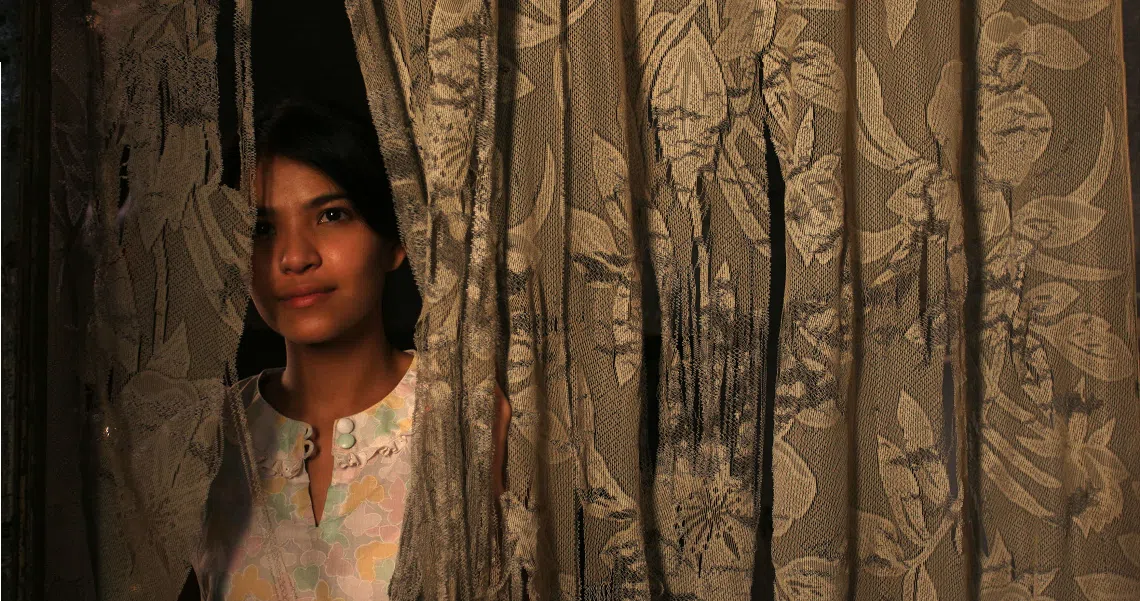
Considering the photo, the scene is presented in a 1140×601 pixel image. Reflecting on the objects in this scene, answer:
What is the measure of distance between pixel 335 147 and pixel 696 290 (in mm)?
440

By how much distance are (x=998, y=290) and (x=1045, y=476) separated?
0.75ft

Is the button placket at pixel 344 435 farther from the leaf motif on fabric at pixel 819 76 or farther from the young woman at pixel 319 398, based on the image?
the leaf motif on fabric at pixel 819 76

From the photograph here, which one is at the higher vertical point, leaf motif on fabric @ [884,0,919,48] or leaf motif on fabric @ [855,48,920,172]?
leaf motif on fabric @ [884,0,919,48]

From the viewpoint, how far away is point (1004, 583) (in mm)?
1091

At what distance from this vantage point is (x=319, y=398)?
1003 millimetres

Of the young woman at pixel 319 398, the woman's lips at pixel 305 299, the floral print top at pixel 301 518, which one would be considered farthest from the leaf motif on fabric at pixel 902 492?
the woman's lips at pixel 305 299

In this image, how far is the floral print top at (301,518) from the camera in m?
0.98

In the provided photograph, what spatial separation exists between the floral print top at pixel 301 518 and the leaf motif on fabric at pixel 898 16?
29.8 inches

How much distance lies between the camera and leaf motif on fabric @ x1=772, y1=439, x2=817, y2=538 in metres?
1.03

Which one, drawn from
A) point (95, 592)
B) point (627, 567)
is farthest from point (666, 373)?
point (95, 592)

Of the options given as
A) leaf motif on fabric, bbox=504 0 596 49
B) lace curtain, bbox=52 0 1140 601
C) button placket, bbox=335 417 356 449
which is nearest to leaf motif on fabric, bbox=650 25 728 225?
lace curtain, bbox=52 0 1140 601

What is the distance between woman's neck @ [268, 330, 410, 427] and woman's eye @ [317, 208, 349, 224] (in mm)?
135

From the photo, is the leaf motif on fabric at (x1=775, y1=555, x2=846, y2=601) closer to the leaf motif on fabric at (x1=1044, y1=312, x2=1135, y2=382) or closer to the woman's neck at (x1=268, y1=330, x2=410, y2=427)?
the leaf motif on fabric at (x1=1044, y1=312, x2=1135, y2=382)

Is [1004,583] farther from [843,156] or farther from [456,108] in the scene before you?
[456,108]
